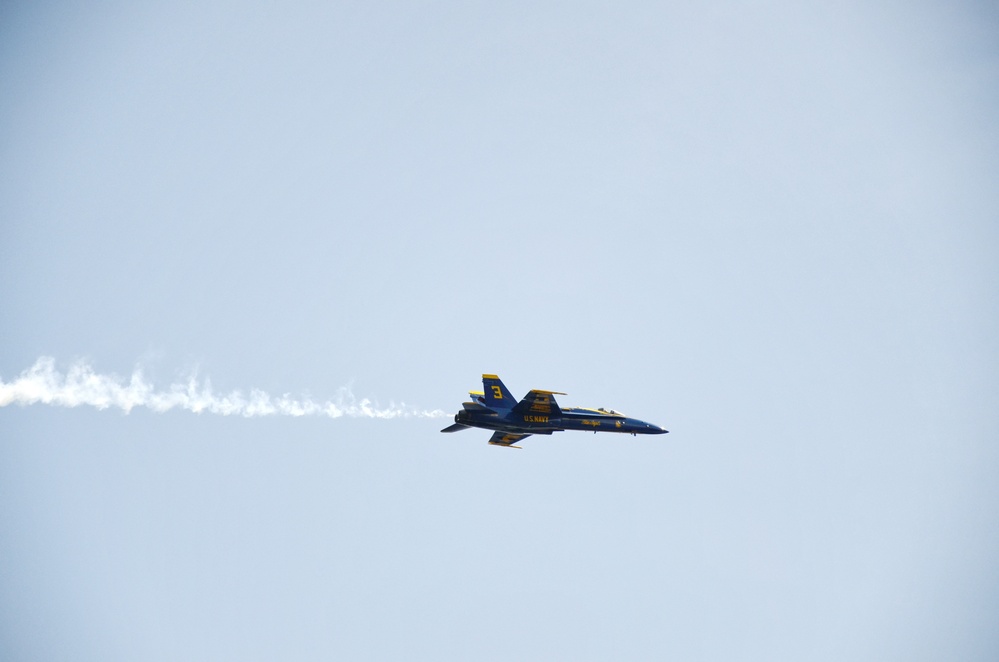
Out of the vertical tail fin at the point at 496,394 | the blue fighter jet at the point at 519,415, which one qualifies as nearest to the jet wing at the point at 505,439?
the blue fighter jet at the point at 519,415

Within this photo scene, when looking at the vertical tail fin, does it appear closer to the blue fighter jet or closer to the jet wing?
the blue fighter jet

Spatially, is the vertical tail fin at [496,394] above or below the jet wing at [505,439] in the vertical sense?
above

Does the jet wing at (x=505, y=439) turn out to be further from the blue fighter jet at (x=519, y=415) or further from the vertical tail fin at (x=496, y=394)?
the vertical tail fin at (x=496, y=394)

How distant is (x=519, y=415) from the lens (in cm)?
6225

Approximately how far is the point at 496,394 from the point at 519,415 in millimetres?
2452

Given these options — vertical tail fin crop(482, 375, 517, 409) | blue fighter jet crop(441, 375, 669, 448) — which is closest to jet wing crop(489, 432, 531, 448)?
blue fighter jet crop(441, 375, 669, 448)

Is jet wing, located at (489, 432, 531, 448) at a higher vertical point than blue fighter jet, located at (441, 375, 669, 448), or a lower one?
lower

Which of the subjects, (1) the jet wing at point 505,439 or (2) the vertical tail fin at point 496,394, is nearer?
(2) the vertical tail fin at point 496,394

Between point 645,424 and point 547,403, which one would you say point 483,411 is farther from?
point 645,424

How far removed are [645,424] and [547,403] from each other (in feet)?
38.7

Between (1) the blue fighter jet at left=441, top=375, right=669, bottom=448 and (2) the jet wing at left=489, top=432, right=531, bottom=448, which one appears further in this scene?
(2) the jet wing at left=489, top=432, right=531, bottom=448

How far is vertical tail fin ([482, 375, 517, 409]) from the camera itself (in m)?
62.4

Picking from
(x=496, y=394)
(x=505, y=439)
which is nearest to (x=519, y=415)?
(x=496, y=394)

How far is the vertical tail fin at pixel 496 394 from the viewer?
205ft
